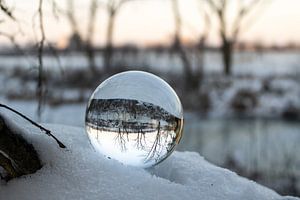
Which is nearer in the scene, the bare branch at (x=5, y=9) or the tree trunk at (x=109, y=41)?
the bare branch at (x=5, y=9)

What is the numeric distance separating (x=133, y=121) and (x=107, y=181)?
0.20m

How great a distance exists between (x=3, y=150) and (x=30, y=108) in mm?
8639

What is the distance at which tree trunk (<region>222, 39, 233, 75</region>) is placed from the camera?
17234 millimetres

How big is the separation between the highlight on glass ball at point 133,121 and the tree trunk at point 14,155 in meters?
0.20

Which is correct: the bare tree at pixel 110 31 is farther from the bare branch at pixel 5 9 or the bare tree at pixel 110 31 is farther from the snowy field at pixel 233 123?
the bare branch at pixel 5 9

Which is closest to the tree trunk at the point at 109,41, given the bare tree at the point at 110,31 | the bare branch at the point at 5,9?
the bare tree at the point at 110,31

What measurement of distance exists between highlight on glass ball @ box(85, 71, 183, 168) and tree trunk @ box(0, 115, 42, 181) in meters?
0.20

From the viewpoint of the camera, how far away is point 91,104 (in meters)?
1.40

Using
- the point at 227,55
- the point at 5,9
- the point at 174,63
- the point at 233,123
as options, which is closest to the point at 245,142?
the point at 233,123

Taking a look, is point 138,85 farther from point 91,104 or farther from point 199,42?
point 199,42

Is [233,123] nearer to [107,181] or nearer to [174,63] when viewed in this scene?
[174,63]

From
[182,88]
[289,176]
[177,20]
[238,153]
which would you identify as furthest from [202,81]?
[289,176]

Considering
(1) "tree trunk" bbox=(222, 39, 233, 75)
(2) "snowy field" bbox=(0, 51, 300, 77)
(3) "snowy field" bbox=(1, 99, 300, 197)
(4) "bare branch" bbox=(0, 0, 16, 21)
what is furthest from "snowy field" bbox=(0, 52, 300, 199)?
(1) "tree trunk" bbox=(222, 39, 233, 75)

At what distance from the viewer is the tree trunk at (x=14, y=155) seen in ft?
3.97
